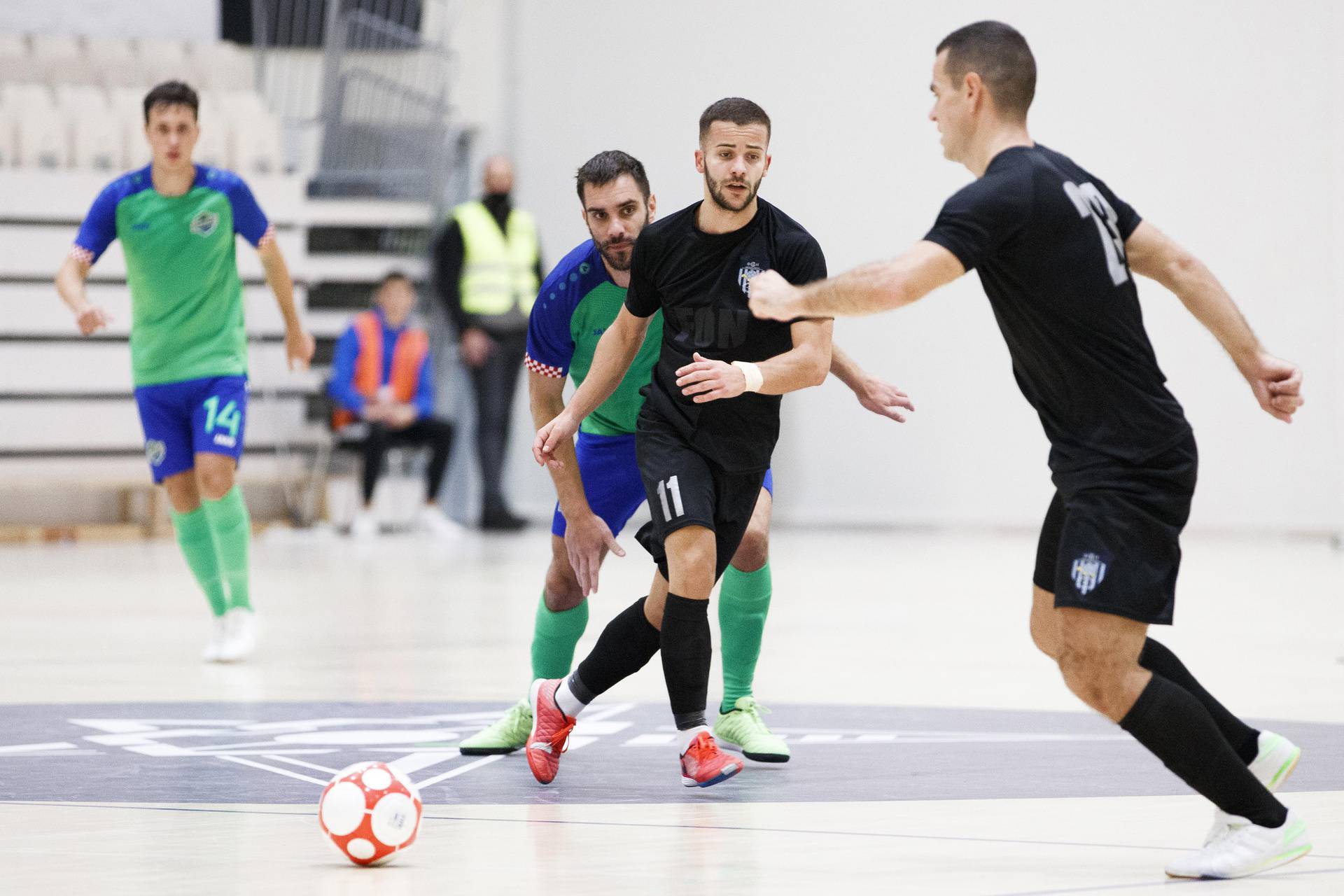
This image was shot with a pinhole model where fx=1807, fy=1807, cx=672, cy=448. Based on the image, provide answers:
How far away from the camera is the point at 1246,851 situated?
3.21 meters

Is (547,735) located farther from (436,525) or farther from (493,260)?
(493,260)

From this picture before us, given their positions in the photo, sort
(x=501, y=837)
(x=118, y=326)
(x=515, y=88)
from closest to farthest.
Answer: (x=501, y=837) → (x=118, y=326) → (x=515, y=88)

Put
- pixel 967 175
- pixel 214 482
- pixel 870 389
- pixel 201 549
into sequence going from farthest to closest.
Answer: pixel 967 175 < pixel 201 549 < pixel 214 482 < pixel 870 389

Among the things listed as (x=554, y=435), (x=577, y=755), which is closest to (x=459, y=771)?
(x=577, y=755)

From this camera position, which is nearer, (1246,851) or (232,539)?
(1246,851)

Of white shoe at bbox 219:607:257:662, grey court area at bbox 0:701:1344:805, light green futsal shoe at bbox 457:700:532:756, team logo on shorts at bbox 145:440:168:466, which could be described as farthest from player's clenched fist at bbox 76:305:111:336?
light green futsal shoe at bbox 457:700:532:756

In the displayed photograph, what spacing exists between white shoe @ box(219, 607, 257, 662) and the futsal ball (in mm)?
3564

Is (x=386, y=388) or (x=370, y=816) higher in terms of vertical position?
(x=370, y=816)

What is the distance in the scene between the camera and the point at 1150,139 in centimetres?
1384

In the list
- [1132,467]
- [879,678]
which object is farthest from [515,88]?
[1132,467]

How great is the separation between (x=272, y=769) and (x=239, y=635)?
262 centimetres

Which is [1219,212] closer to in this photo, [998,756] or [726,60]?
[726,60]

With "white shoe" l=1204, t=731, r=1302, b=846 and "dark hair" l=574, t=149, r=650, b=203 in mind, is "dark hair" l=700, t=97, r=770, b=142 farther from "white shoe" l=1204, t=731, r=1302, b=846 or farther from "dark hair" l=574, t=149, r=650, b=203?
"white shoe" l=1204, t=731, r=1302, b=846

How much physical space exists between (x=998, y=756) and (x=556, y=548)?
1.29m
